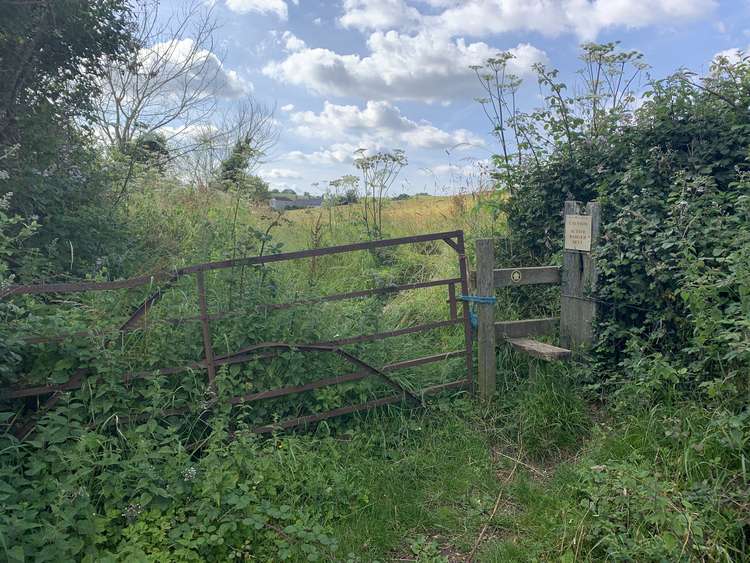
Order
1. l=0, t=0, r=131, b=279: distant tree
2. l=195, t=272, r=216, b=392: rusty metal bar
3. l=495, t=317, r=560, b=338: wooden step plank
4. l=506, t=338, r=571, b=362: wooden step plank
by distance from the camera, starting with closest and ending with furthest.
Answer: l=195, t=272, r=216, b=392: rusty metal bar, l=506, t=338, r=571, b=362: wooden step plank, l=495, t=317, r=560, b=338: wooden step plank, l=0, t=0, r=131, b=279: distant tree

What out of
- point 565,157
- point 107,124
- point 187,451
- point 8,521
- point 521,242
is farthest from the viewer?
point 107,124

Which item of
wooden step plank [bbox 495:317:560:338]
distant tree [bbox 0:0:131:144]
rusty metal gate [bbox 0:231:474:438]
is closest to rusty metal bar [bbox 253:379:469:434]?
rusty metal gate [bbox 0:231:474:438]

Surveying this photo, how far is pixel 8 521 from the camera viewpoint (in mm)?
2115

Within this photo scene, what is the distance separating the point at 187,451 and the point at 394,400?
4.94 ft

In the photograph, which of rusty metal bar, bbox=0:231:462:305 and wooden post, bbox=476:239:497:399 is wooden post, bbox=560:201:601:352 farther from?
rusty metal bar, bbox=0:231:462:305

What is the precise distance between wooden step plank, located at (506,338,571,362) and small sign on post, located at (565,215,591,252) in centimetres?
88

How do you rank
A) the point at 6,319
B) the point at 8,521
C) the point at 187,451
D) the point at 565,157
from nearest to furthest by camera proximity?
the point at 8,521 < the point at 6,319 < the point at 187,451 < the point at 565,157

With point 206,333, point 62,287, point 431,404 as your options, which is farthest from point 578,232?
point 62,287

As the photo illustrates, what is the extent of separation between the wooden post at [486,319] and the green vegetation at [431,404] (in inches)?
7.3

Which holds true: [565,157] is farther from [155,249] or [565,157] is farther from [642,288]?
[155,249]

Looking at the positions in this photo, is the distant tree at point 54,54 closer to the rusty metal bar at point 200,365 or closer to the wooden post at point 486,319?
the rusty metal bar at point 200,365

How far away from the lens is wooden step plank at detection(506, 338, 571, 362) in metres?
3.73

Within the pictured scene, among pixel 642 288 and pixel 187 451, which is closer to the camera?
pixel 187 451

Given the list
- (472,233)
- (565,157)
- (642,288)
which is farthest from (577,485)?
(472,233)
